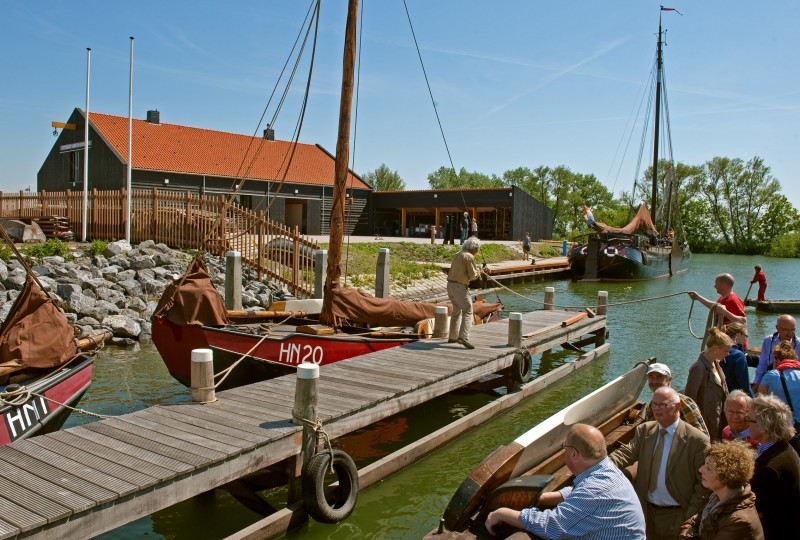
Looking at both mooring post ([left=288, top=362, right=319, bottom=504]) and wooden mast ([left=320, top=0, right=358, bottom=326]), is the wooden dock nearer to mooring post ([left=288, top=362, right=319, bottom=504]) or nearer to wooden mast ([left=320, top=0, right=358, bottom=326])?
mooring post ([left=288, top=362, right=319, bottom=504])

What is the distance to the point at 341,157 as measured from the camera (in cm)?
1091

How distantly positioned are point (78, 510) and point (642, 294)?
1150 inches

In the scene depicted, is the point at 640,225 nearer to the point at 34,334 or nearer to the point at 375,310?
the point at 375,310

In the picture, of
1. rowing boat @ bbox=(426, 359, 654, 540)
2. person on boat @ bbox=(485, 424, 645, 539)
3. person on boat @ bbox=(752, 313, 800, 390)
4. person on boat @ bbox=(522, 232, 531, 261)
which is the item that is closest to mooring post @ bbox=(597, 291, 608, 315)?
person on boat @ bbox=(752, 313, 800, 390)

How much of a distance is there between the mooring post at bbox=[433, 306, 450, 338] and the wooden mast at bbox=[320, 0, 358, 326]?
1.87 metres

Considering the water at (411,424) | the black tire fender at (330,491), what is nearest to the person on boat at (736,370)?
the water at (411,424)

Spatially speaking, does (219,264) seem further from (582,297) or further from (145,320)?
(582,297)

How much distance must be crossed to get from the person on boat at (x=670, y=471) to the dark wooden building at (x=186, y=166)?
2570 centimetres

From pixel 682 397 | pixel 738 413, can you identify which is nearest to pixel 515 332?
pixel 682 397

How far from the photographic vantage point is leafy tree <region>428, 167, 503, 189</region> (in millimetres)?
98875

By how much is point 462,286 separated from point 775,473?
21.1 feet

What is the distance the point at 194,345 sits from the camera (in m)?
9.84

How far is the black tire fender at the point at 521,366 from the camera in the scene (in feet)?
35.8

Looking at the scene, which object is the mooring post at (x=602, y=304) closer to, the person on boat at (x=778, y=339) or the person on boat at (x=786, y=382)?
the person on boat at (x=778, y=339)
